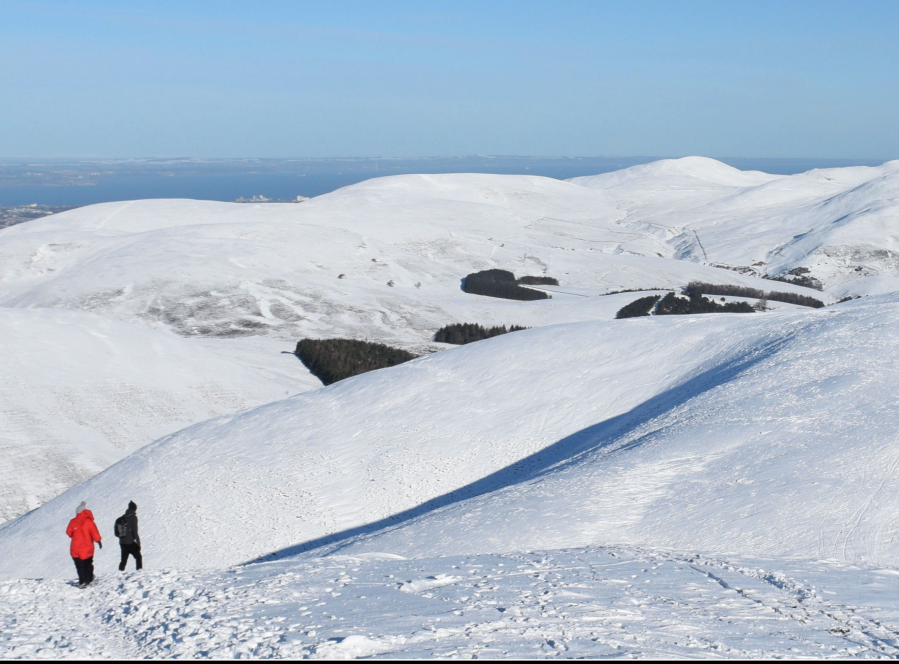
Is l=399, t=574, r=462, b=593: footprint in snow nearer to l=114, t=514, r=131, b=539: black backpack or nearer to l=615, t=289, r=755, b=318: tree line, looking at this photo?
l=114, t=514, r=131, b=539: black backpack

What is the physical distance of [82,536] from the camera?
13352mm

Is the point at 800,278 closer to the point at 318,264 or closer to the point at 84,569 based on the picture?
the point at 318,264

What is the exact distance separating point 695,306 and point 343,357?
92.7 ft

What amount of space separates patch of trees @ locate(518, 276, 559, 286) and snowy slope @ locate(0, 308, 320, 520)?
37668 millimetres

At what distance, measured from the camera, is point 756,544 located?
A: 16.5 metres

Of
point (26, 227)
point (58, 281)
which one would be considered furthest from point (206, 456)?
point (26, 227)

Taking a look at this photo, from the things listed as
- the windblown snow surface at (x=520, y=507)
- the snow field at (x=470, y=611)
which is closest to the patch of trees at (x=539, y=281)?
the windblown snow surface at (x=520, y=507)

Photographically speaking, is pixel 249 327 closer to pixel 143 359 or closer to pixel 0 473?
pixel 143 359

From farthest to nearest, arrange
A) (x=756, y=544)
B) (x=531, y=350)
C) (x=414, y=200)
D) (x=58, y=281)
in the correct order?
(x=414, y=200), (x=58, y=281), (x=531, y=350), (x=756, y=544)

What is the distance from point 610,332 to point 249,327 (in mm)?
31809

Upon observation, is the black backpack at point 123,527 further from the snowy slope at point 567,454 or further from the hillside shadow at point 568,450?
the snowy slope at point 567,454

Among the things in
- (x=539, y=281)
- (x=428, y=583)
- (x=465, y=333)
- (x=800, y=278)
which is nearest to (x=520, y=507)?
(x=428, y=583)

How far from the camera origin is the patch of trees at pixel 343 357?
46156 mm

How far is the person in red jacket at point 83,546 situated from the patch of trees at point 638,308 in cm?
4941
